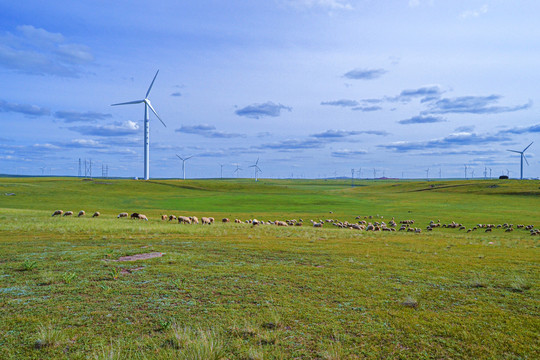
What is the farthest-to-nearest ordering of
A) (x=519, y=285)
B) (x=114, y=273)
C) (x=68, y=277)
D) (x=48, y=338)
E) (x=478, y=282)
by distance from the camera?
1. (x=114, y=273)
2. (x=478, y=282)
3. (x=68, y=277)
4. (x=519, y=285)
5. (x=48, y=338)

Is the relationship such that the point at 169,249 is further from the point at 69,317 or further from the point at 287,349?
the point at 287,349

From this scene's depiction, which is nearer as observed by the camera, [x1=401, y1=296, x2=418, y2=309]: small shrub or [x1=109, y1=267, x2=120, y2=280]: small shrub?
[x1=401, y1=296, x2=418, y2=309]: small shrub

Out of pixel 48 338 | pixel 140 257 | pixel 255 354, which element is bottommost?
pixel 140 257

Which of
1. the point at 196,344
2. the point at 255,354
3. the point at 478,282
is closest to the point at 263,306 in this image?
the point at 255,354

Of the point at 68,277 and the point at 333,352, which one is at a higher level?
the point at 68,277

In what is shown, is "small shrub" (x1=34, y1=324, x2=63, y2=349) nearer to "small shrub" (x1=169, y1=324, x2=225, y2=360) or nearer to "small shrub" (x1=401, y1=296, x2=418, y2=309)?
"small shrub" (x1=169, y1=324, x2=225, y2=360)

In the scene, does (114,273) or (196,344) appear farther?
(114,273)

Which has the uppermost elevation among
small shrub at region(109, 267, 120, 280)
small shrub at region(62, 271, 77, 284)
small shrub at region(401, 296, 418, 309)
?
small shrub at region(62, 271, 77, 284)

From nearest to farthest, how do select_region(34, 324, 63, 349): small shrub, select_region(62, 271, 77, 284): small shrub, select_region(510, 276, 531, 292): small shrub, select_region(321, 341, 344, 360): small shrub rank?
select_region(321, 341, 344, 360): small shrub
select_region(34, 324, 63, 349): small shrub
select_region(510, 276, 531, 292): small shrub
select_region(62, 271, 77, 284): small shrub

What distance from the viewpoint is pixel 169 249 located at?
59.2 ft

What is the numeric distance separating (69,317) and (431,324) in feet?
28.3

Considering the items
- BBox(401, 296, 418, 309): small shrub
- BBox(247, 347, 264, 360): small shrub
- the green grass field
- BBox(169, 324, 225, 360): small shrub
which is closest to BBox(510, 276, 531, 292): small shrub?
the green grass field

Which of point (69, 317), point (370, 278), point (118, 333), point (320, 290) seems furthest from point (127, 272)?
point (370, 278)

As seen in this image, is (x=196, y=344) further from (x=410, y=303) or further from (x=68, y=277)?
(x=68, y=277)
